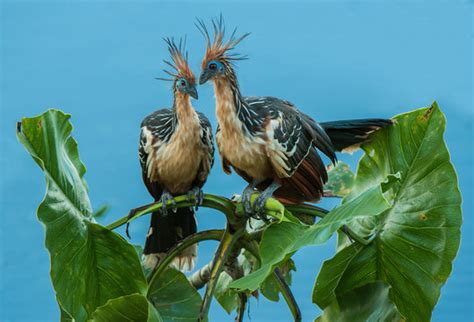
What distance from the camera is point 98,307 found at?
A: 2.14 m

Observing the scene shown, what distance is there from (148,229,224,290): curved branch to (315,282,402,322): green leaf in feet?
1.36

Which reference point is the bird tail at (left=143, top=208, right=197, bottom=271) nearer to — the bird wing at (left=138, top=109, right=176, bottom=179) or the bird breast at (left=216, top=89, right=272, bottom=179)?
the bird wing at (left=138, top=109, right=176, bottom=179)

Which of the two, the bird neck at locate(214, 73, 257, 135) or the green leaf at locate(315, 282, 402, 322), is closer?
the green leaf at locate(315, 282, 402, 322)

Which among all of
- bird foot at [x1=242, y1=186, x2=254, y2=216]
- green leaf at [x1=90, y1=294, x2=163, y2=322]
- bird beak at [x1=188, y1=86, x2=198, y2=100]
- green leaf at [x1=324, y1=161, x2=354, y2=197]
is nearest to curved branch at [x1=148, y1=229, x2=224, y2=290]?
bird foot at [x1=242, y1=186, x2=254, y2=216]

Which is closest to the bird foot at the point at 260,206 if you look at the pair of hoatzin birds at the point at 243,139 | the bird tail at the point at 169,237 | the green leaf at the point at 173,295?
the pair of hoatzin birds at the point at 243,139

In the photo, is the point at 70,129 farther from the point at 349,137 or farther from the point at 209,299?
the point at 349,137

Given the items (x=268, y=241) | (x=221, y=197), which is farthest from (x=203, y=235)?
(x=268, y=241)

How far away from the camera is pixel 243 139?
93.4 inches

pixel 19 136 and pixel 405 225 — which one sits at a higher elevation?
pixel 19 136

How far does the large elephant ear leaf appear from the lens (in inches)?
86.4

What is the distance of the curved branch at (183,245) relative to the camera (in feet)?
7.68

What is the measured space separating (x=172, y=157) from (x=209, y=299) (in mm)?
596

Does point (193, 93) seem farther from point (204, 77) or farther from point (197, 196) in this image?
point (197, 196)

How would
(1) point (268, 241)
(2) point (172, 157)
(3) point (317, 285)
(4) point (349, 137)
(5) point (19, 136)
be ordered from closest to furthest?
(1) point (268, 241), (5) point (19, 136), (3) point (317, 285), (4) point (349, 137), (2) point (172, 157)
